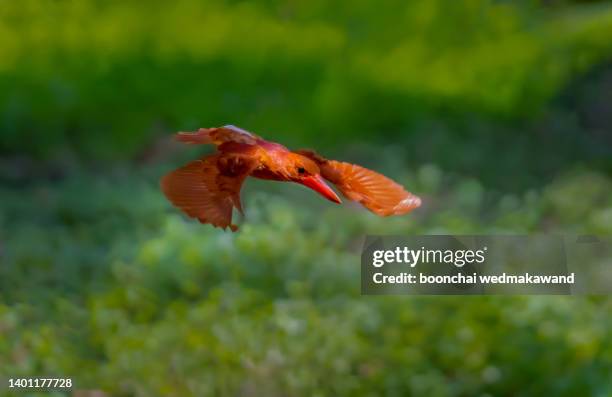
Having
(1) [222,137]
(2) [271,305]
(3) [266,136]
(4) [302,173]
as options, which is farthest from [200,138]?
(2) [271,305]

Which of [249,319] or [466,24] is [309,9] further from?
[249,319]

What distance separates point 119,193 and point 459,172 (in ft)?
2.15

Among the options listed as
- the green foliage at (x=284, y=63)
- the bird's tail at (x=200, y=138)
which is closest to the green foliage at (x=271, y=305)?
the green foliage at (x=284, y=63)

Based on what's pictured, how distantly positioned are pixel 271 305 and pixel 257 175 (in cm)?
56

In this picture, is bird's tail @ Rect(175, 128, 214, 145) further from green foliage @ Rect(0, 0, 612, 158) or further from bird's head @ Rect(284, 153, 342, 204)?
green foliage @ Rect(0, 0, 612, 158)

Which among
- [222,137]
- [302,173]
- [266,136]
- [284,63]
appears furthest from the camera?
[284,63]

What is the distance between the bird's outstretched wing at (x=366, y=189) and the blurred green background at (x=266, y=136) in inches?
20.1

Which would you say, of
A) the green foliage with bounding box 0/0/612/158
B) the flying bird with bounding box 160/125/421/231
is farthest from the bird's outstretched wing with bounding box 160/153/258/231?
the green foliage with bounding box 0/0/612/158

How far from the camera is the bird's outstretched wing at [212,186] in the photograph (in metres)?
1.32

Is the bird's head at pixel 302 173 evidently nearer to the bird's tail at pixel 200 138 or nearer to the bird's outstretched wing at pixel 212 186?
the bird's outstretched wing at pixel 212 186

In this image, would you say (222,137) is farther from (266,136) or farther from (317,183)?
(266,136)

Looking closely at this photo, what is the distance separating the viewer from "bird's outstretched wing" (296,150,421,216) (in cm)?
132

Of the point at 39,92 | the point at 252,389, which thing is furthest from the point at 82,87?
the point at 252,389

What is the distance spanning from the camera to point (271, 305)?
188 cm
